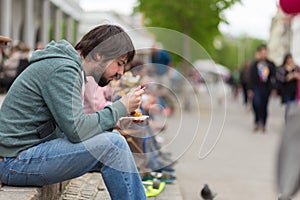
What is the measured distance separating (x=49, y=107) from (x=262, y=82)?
373 inches

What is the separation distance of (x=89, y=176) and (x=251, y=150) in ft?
14.4

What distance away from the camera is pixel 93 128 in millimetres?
3215

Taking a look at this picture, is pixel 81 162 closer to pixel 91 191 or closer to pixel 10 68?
pixel 91 191

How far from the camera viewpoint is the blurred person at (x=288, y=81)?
38.1 ft

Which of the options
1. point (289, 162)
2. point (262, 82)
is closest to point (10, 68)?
point (262, 82)

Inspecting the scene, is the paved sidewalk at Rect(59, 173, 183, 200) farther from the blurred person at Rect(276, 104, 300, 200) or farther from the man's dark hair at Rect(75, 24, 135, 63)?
the blurred person at Rect(276, 104, 300, 200)

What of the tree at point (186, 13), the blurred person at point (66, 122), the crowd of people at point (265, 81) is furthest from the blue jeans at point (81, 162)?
the tree at point (186, 13)

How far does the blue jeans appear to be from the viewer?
3.23m

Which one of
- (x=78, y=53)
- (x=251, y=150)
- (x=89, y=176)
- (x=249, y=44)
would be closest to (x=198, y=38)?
(x=251, y=150)

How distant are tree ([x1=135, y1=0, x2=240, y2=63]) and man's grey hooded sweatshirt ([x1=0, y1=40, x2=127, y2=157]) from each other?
1543 centimetres

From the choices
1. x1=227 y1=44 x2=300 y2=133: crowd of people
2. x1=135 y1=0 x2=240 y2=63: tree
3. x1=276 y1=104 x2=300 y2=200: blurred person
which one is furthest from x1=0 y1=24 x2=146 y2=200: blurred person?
x1=135 y1=0 x2=240 y2=63: tree

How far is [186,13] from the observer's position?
18.7 meters

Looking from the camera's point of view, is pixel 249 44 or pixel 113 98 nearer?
pixel 113 98

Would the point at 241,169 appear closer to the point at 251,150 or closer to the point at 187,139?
the point at 251,150
